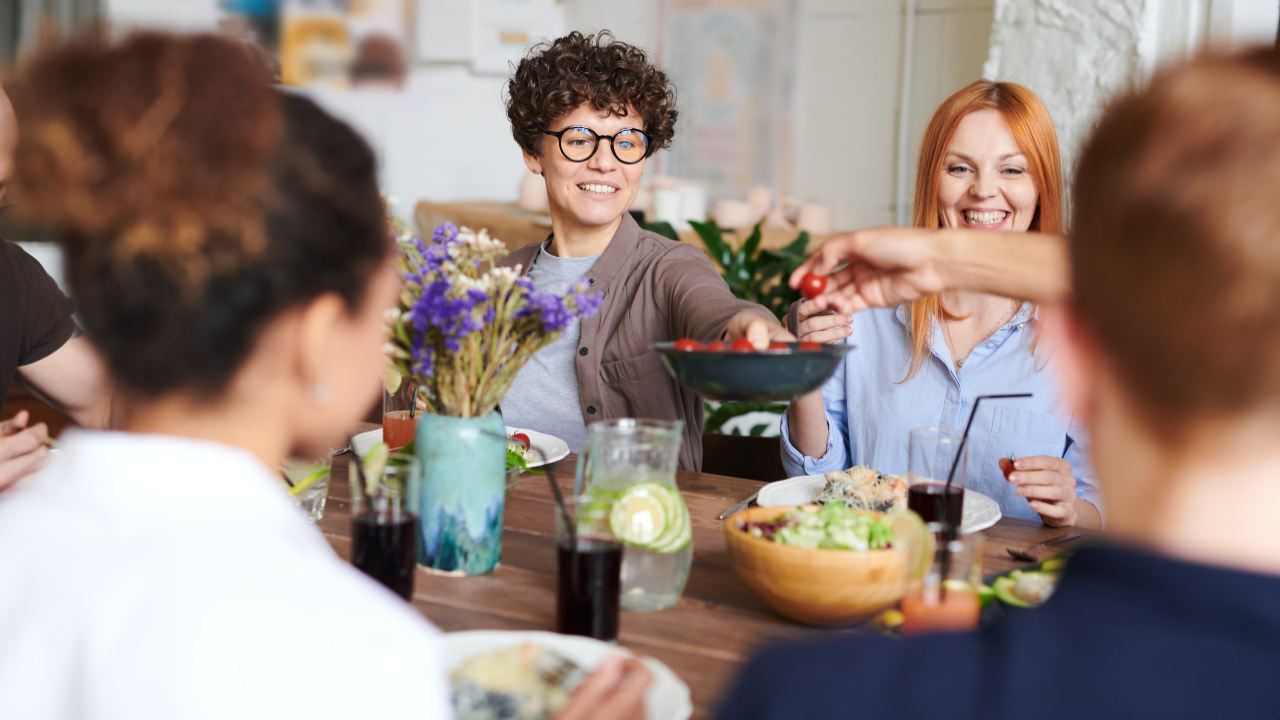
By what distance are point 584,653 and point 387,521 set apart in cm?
32

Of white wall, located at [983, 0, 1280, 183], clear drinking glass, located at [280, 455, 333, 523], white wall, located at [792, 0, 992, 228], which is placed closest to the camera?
clear drinking glass, located at [280, 455, 333, 523]

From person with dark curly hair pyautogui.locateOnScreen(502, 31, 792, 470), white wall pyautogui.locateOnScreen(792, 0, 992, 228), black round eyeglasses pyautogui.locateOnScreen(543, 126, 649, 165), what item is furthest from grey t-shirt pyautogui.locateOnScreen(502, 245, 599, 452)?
white wall pyautogui.locateOnScreen(792, 0, 992, 228)

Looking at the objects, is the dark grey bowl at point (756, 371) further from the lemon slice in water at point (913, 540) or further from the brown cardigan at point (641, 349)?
the brown cardigan at point (641, 349)

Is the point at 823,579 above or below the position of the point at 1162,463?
below

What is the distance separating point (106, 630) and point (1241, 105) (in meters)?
0.77

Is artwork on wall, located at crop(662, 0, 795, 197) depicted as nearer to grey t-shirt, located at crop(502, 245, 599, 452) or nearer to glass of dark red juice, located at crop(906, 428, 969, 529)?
grey t-shirt, located at crop(502, 245, 599, 452)

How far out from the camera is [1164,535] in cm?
70

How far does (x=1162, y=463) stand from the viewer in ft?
2.30

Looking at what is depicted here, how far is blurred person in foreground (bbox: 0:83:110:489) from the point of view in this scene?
2242 millimetres

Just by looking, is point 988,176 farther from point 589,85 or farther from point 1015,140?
point 589,85

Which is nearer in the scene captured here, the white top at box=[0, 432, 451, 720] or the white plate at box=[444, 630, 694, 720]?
the white top at box=[0, 432, 451, 720]

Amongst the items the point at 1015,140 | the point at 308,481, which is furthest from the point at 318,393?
the point at 1015,140

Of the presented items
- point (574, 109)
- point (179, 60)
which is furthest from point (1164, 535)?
point (574, 109)

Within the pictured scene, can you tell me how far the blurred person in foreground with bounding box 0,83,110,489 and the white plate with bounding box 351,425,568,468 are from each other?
481 millimetres
